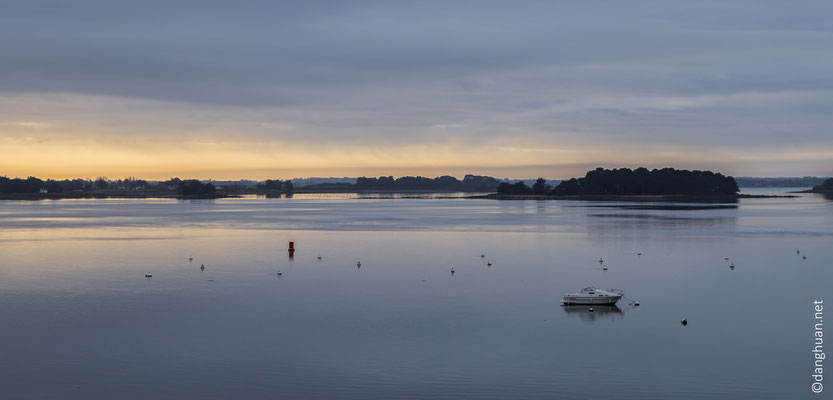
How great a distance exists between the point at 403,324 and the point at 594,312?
9.73 meters

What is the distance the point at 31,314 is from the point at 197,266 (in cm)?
2003

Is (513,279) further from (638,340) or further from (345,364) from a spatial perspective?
(345,364)

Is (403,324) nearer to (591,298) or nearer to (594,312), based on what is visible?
(594,312)

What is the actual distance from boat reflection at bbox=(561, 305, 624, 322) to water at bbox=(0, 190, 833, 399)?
0.16 metres

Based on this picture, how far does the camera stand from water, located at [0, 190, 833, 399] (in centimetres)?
2391

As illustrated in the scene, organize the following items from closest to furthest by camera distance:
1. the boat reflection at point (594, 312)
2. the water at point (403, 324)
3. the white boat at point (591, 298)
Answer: the water at point (403, 324) < the boat reflection at point (594, 312) < the white boat at point (591, 298)

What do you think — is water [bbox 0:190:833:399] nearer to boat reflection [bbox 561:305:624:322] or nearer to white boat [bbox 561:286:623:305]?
boat reflection [bbox 561:305:624:322]

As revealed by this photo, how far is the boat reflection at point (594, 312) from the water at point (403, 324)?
6.2 inches

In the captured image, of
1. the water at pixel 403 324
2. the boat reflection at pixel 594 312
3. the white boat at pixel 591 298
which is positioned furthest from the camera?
the white boat at pixel 591 298

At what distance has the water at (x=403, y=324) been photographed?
23906 millimetres

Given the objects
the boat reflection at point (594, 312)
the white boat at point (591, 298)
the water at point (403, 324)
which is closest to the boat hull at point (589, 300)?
the white boat at point (591, 298)

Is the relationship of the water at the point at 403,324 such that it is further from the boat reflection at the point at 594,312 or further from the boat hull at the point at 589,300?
the boat hull at the point at 589,300

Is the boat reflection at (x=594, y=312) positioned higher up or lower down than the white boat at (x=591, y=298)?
lower down

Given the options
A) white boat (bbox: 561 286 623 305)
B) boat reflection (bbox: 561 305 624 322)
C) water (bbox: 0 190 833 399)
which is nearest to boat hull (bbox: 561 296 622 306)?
white boat (bbox: 561 286 623 305)
